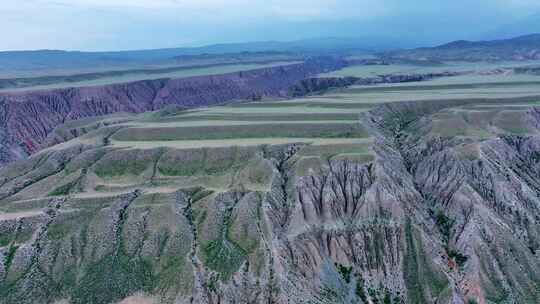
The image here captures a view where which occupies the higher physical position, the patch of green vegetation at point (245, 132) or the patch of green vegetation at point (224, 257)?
the patch of green vegetation at point (245, 132)

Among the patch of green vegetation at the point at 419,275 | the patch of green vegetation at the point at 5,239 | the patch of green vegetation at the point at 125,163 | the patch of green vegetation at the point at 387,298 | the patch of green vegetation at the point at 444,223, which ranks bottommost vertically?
the patch of green vegetation at the point at 387,298

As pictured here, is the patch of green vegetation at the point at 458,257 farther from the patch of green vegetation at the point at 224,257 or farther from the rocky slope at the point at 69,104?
the rocky slope at the point at 69,104

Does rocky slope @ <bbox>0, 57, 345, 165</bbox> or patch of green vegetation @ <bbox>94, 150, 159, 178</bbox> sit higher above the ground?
patch of green vegetation @ <bbox>94, 150, 159, 178</bbox>

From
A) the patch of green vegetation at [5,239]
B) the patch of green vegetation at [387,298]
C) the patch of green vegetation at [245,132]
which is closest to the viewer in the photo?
the patch of green vegetation at [387,298]

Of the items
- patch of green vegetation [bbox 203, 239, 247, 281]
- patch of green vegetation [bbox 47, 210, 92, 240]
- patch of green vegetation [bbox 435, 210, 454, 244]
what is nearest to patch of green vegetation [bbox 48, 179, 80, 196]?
patch of green vegetation [bbox 47, 210, 92, 240]

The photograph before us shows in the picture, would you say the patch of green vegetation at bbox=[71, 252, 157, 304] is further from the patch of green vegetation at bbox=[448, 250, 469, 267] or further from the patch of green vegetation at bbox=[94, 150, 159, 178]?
the patch of green vegetation at bbox=[448, 250, 469, 267]

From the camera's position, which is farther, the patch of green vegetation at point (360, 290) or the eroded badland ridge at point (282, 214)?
the patch of green vegetation at point (360, 290)

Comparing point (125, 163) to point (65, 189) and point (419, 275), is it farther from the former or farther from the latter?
point (419, 275)

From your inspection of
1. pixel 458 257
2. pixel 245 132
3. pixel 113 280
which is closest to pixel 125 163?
pixel 245 132

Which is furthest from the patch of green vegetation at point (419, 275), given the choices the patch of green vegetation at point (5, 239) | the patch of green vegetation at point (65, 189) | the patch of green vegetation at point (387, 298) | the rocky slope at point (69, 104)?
the rocky slope at point (69, 104)

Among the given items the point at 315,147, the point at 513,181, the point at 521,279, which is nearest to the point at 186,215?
the point at 315,147
